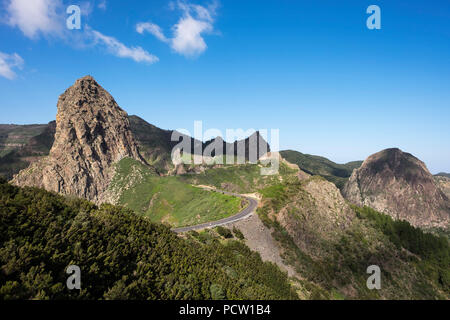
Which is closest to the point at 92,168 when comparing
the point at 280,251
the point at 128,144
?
the point at 128,144

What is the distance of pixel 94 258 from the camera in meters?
15.7

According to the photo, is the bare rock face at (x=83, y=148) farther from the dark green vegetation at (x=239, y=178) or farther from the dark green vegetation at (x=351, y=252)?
the dark green vegetation at (x=351, y=252)

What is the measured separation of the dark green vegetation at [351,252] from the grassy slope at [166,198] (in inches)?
567

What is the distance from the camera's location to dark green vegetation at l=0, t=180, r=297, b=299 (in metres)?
12.0

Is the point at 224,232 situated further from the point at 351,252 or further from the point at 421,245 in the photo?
the point at 421,245

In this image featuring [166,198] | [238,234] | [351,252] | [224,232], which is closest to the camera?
[224,232]

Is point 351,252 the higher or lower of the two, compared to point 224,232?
lower

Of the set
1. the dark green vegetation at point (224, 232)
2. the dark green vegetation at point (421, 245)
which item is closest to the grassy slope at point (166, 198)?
the dark green vegetation at point (224, 232)

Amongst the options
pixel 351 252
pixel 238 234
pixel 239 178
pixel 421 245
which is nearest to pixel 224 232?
pixel 238 234

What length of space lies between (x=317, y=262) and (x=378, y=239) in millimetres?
32997

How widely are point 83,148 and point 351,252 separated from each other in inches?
4429

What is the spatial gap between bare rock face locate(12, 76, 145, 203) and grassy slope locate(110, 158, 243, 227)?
7.39 meters
